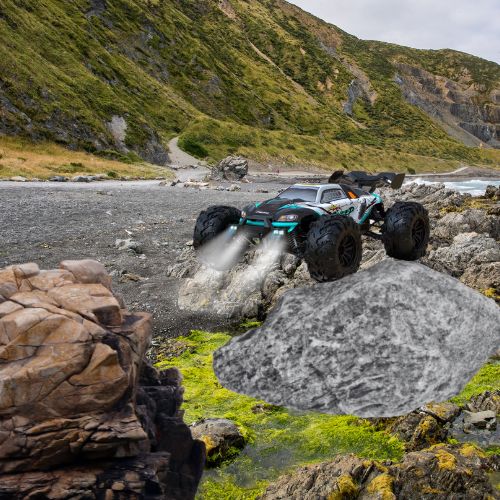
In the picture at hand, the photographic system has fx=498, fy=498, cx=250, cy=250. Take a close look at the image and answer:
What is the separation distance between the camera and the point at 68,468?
4.90m

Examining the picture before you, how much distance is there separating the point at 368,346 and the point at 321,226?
8.73 ft

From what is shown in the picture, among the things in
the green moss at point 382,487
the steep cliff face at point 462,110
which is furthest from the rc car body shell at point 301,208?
the steep cliff face at point 462,110

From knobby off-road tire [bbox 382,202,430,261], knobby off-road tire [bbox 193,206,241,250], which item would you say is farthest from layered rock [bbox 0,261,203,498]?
Result: knobby off-road tire [bbox 382,202,430,261]

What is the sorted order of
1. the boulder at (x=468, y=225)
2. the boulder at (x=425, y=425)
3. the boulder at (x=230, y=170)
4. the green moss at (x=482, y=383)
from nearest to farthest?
the boulder at (x=425, y=425) < the green moss at (x=482, y=383) < the boulder at (x=468, y=225) < the boulder at (x=230, y=170)

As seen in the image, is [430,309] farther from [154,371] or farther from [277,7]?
[277,7]

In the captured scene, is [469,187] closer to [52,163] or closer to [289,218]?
[52,163]

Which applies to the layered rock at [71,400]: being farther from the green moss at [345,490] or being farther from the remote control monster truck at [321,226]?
the remote control monster truck at [321,226]

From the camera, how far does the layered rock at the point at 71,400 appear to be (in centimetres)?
477

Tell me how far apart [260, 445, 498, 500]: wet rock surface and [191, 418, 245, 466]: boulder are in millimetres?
1114

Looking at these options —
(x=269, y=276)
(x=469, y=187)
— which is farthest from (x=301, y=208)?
(x=469, y=187)

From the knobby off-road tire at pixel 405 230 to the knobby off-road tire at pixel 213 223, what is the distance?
154 inches

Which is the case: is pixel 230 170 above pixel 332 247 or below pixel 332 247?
above

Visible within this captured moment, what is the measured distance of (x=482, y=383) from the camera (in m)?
9.32

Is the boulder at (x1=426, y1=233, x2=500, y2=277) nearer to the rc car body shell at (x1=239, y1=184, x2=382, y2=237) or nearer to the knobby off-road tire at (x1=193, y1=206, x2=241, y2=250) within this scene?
the rc car body shell at (x1=239, y1=184, x2=382, y2=237)
